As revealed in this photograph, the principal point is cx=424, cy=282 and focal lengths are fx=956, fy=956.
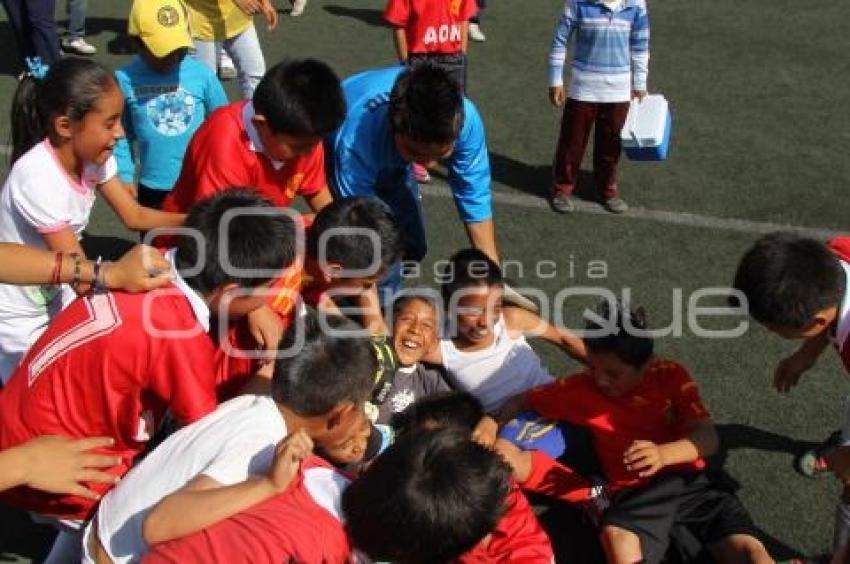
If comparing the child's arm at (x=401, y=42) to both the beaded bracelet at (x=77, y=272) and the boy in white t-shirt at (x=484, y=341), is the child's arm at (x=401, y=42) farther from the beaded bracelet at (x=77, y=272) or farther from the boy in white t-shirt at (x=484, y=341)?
the beaded bracelet at (x=77, y=272)

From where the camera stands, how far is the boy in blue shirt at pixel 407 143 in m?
3.28

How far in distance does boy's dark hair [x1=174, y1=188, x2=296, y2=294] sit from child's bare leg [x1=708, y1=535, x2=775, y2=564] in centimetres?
A: 172

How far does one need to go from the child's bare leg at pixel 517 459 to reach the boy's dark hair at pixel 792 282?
3.32 feet

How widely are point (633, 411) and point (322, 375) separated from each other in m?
1.30

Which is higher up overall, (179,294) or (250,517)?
(179,294)

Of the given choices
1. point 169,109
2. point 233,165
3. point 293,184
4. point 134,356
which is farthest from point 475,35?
point 134,356

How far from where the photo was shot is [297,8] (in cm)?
930

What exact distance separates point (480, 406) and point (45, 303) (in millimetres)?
1660

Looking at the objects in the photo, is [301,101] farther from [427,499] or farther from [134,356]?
[427,499]

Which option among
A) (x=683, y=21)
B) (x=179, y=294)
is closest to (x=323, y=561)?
(x=179, y=294)

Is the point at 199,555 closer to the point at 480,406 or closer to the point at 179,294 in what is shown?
the point at 179,294

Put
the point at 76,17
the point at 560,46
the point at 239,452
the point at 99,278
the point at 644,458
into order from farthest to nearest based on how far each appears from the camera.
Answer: the point at 76,17, the point at 560,46, the point at 644,458, the point at 99,278, the point at 239,452

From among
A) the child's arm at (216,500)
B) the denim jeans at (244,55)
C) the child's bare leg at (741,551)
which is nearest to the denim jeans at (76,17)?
the denim jeans at (244,55)

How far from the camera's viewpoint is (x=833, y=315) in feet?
9.11
